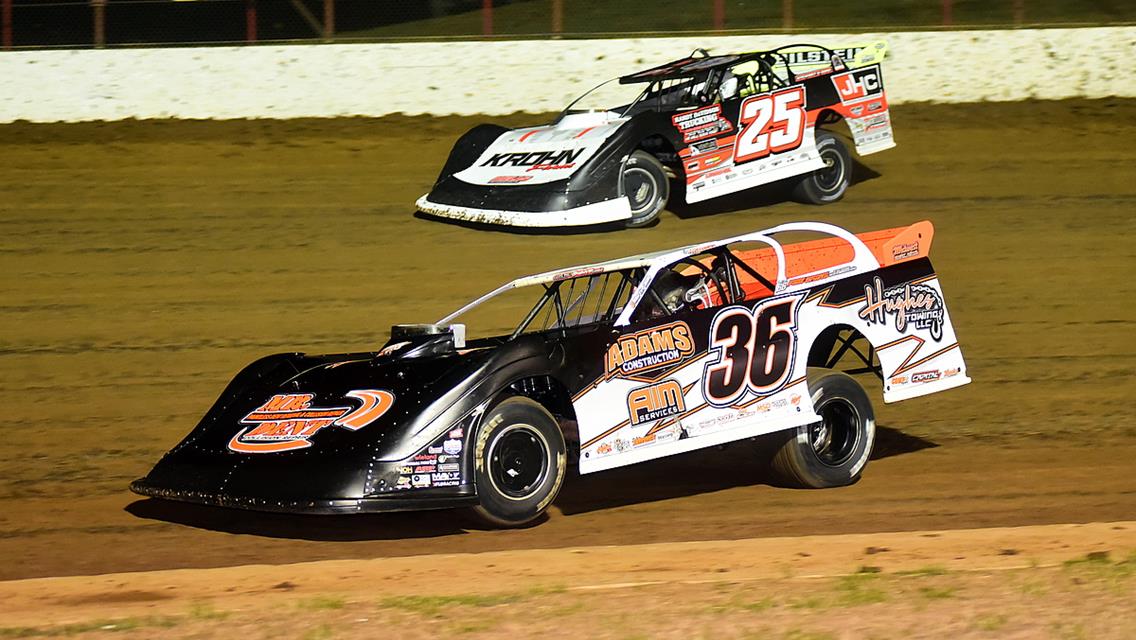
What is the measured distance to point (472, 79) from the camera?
18.2 metres

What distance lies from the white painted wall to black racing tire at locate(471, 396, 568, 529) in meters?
11.7

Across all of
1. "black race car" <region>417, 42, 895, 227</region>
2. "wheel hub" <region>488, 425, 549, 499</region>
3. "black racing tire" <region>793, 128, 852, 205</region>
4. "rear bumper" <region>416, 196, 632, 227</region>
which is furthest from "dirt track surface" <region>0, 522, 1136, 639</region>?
"black racing tire" <region>793, 128, 852, 205</region>

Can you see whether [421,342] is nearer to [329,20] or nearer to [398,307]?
[398,307]

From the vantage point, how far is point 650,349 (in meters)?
7.15

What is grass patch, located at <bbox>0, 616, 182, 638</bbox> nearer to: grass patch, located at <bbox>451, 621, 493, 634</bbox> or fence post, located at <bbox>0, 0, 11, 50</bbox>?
grass patch, located at <bbox>451, 621, 493, 634</bbox>

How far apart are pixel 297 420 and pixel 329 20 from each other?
1300 centimetres

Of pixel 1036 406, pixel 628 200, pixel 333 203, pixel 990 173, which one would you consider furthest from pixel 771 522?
pixel 990 173

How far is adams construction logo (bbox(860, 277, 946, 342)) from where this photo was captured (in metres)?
7.87

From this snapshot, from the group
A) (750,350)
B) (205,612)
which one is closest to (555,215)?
(750,350)

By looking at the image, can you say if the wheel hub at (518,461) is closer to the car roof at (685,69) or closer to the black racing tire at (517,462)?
the black racing tire at (517,462)

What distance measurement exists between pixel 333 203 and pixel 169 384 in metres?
4.93

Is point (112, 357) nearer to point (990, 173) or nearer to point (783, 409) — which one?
point (783, 409)

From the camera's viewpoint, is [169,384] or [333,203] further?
[333,203]

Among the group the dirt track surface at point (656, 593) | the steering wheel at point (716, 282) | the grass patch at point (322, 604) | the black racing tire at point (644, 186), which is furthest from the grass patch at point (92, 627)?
the black racing tire at point (644, 186)
